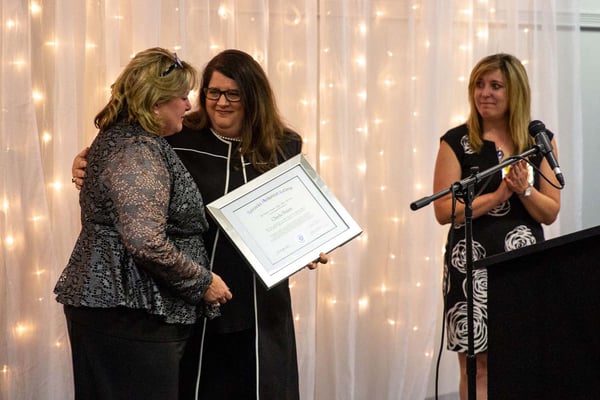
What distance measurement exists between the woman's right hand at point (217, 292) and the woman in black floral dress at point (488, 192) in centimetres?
90

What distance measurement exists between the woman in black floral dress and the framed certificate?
1.71 ft

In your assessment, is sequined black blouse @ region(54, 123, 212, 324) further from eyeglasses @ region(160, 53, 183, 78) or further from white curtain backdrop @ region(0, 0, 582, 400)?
white curtain backdrop @ region(0, 0, 582, 400)

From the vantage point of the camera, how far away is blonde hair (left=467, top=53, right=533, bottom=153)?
3.11 m

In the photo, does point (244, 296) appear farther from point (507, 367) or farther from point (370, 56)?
point (370, 56)

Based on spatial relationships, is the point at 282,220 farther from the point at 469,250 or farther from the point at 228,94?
the point at 469,250

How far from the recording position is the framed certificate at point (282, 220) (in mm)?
2625

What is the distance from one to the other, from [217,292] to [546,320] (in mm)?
968

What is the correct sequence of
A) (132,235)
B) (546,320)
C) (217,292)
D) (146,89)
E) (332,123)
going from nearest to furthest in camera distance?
(546,320) → (132,235) → (146,89) → (217,292) → (332,123)

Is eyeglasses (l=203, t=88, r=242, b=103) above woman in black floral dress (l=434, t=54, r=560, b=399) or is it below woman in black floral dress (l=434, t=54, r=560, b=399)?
above

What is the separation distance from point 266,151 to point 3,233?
1.32 meters

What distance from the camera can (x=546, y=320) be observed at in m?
2.01

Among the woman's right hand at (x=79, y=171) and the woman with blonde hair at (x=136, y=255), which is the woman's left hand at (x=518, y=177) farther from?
the woman's right hand at (x=79, y=171)

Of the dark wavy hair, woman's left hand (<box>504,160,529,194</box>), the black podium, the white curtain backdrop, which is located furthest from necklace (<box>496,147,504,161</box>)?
the black podium

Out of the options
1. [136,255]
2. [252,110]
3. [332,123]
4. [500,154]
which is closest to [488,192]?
[500,154]
